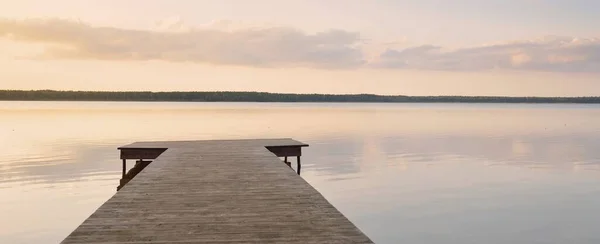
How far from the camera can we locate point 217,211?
261 inches

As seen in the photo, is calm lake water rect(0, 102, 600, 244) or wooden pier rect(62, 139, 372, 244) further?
calm lake water rect(0, 102, 600, 244)

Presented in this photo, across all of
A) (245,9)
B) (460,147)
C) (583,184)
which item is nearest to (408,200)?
(583,184)

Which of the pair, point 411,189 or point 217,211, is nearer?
point 217,211

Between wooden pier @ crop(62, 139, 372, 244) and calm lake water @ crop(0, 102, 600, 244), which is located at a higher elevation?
wooden pier @ crop(62, 139, 372, 244)

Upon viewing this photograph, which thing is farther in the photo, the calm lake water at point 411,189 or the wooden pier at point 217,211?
the calm lake water at point 411,189

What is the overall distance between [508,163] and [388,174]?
5.74 m

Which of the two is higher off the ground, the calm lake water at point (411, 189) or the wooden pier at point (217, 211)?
the wooden pier at point (217, 211)

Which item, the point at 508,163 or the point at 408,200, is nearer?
the point at 408,200

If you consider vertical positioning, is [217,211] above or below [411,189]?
above

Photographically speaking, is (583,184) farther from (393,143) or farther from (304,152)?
(393,143)

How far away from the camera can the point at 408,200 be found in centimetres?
1445

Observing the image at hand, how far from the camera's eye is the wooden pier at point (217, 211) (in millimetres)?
5430

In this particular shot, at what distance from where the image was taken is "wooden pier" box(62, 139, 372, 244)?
543cm

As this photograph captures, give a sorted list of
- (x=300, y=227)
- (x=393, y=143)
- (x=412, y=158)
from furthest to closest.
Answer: (x=393, y=143), (x=412, y=158), (x=300, y=227)
